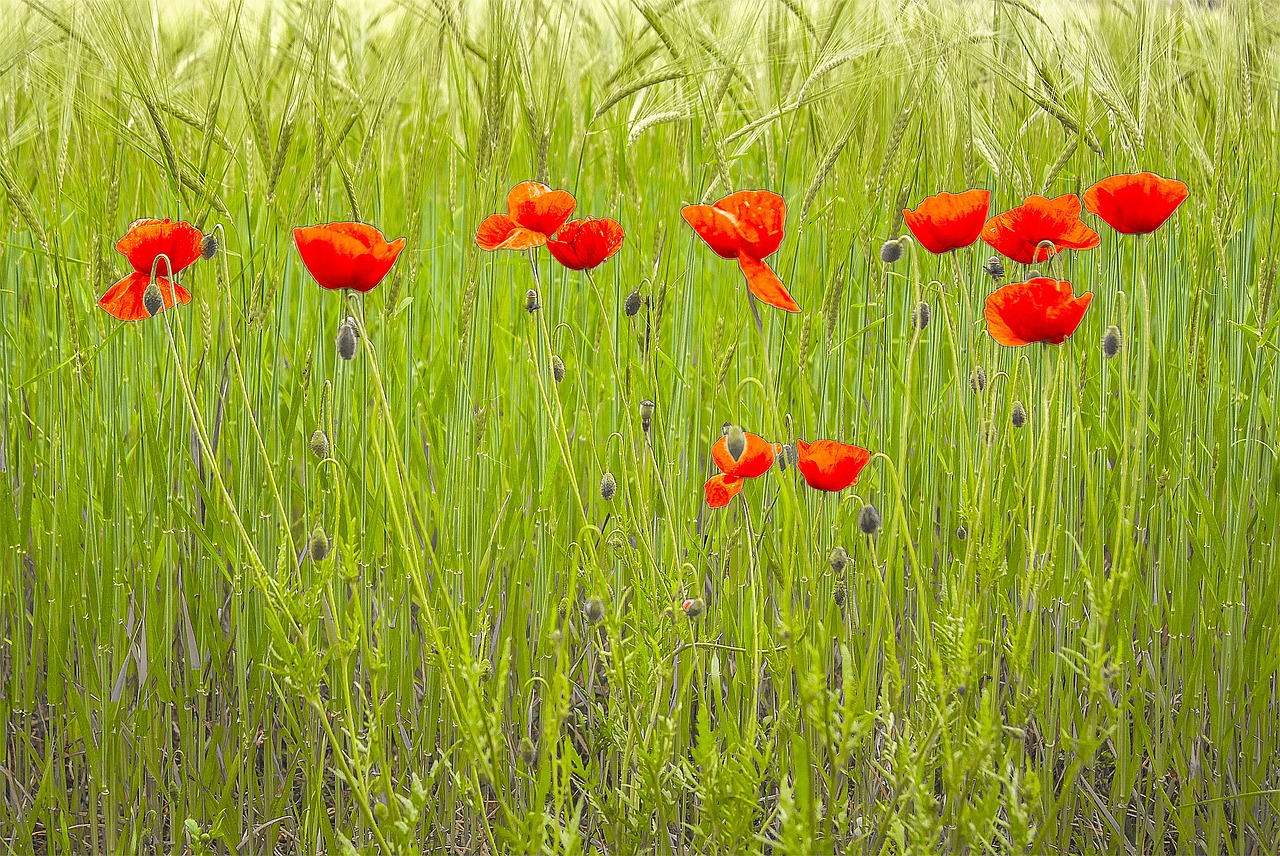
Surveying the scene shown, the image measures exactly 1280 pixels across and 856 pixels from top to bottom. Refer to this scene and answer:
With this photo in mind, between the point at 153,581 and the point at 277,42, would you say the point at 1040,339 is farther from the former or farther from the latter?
the point at 277,42

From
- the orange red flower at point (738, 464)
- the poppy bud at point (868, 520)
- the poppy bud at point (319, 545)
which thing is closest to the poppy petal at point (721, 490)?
the orange red flower at point (738, 464)

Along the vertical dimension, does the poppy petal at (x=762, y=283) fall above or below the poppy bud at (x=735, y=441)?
above

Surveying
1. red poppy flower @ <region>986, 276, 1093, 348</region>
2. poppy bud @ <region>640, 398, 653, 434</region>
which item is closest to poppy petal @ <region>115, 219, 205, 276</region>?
poppy bud @ <region>640, 398, 653, 434</region>

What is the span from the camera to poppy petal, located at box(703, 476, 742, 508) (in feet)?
2.86

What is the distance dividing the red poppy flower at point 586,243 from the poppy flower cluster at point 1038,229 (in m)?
0.25

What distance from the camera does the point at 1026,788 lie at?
0.76 meters

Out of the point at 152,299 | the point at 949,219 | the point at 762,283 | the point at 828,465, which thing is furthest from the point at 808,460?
the point at 152,299

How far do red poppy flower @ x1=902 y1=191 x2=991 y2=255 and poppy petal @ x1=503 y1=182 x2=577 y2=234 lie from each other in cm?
29

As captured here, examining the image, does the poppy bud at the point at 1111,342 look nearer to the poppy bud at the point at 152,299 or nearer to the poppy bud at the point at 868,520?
the poppy bud at the point at 868,520

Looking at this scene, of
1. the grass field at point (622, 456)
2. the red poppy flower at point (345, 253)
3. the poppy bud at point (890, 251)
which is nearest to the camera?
the red poppy flower at point (345, 253)

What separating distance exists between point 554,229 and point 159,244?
0.32m

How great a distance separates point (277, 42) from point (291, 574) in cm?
87

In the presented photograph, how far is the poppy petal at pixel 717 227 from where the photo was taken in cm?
84

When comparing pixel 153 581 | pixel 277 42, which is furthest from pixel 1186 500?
pixel 277 42
